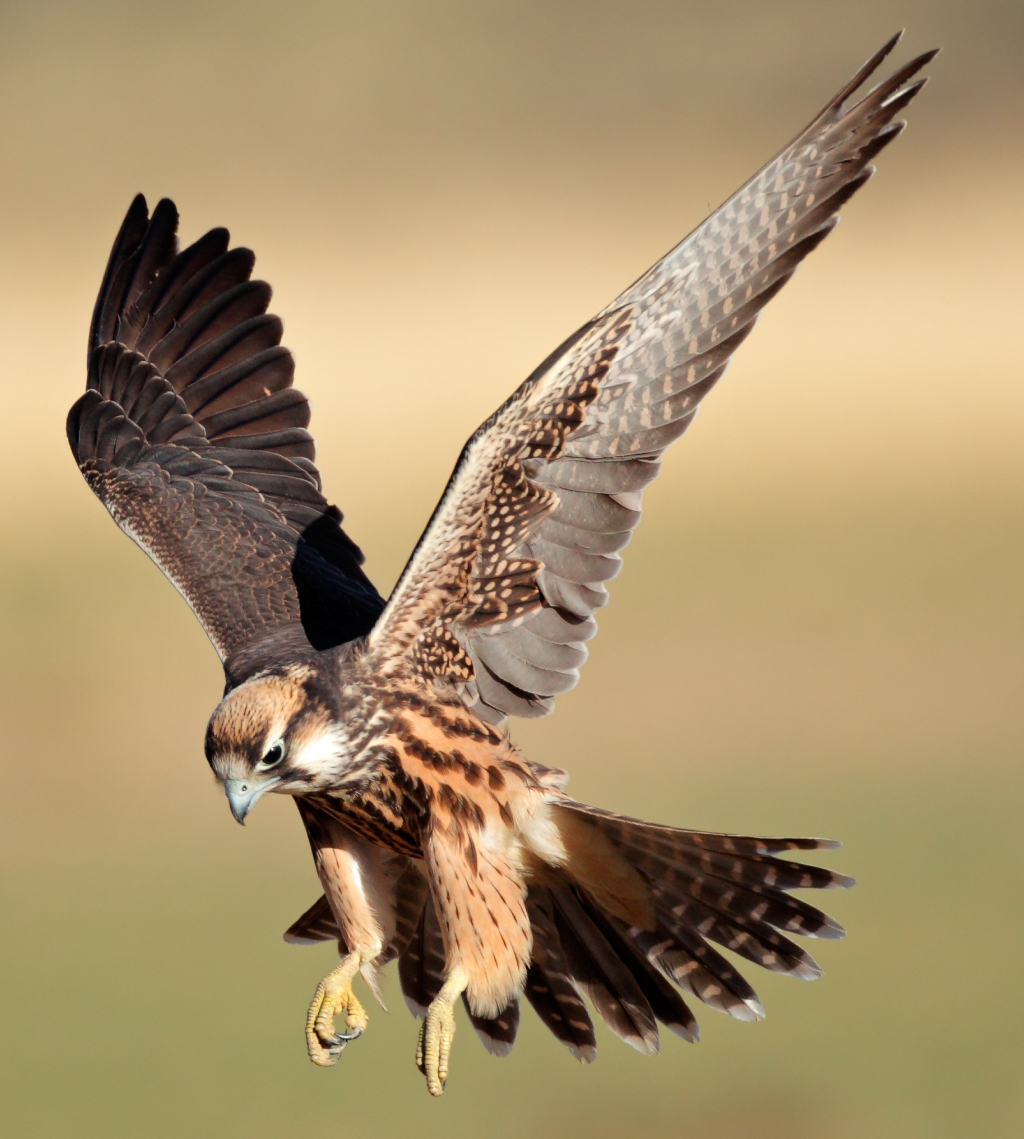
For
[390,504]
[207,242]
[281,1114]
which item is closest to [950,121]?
[390,504]

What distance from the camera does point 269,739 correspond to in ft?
19.0

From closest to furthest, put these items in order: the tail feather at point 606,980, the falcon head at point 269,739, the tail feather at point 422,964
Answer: the falcon head at point 269,739 → the tail feather at point 606,980 → the tail feather at point 422,964

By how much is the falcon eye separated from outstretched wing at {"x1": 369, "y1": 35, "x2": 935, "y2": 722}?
0.50 m

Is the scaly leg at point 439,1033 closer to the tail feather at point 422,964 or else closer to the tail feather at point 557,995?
the tail feather at point 557,995

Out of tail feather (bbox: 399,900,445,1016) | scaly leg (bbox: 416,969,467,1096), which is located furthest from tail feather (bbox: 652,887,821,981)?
tail feather (bbox: 399,900,445,1016)

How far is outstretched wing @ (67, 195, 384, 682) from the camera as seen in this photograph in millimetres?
7270

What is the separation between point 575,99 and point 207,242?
4785 cm

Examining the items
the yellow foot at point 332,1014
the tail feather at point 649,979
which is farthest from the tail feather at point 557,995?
the yellow foot at point 332,1014

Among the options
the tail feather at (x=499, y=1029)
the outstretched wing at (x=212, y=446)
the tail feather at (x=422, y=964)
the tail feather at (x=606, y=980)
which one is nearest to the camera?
the tail feather at (x=606, y=980)

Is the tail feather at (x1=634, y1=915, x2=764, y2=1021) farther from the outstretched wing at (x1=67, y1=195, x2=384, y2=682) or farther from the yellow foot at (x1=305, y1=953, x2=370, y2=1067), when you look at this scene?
the outstretched wing at (x1=67, y1=195, x2=384, y2=682)

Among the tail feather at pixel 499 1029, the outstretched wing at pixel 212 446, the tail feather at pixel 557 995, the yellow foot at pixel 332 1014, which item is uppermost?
the outstretched wing at pixel 212 446

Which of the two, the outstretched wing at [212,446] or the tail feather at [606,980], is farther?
the outstretched wing at [212,446]

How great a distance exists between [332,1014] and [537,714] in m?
1.22

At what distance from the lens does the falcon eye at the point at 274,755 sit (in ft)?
19.1
